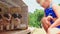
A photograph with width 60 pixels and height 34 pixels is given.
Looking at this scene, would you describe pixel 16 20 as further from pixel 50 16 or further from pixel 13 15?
pixel 50 16

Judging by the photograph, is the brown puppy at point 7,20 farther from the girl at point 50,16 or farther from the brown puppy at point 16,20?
the girl at point 50,16

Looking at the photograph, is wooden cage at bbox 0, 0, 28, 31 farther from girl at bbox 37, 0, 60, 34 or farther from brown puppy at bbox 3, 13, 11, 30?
girl at bbox 37, 0, 60, 34

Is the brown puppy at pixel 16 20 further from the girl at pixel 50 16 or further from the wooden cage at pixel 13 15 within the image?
the girl at pixel 50 16

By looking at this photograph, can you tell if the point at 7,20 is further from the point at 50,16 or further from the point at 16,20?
the point at 50,16

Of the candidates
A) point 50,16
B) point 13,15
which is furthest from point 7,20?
point 50,16

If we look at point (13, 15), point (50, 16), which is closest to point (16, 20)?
point (13, 15)

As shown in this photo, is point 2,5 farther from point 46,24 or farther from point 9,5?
point 46,24

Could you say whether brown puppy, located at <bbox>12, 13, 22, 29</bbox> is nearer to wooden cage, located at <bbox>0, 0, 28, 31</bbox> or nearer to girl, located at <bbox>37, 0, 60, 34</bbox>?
wooden cage, located at <bbox>0, 0, 28, 31</bbox>

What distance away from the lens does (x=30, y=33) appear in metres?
1.43

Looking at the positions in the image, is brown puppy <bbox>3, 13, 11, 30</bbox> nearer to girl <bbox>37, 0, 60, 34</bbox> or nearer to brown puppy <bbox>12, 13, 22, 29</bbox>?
brown puppy <bbox>12, 13, 22, 29</bbox>

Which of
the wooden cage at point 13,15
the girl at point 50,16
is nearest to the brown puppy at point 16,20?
the wooden cage at point 13,15

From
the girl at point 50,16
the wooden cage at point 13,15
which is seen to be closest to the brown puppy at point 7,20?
the wooden cage at point 13,15

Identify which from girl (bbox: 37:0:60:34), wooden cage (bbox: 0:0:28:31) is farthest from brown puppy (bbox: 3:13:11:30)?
A: girl (bbox: 37:0:60:34)

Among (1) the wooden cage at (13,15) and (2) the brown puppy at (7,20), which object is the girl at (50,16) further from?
(2) the brown puppy at (7,20)
